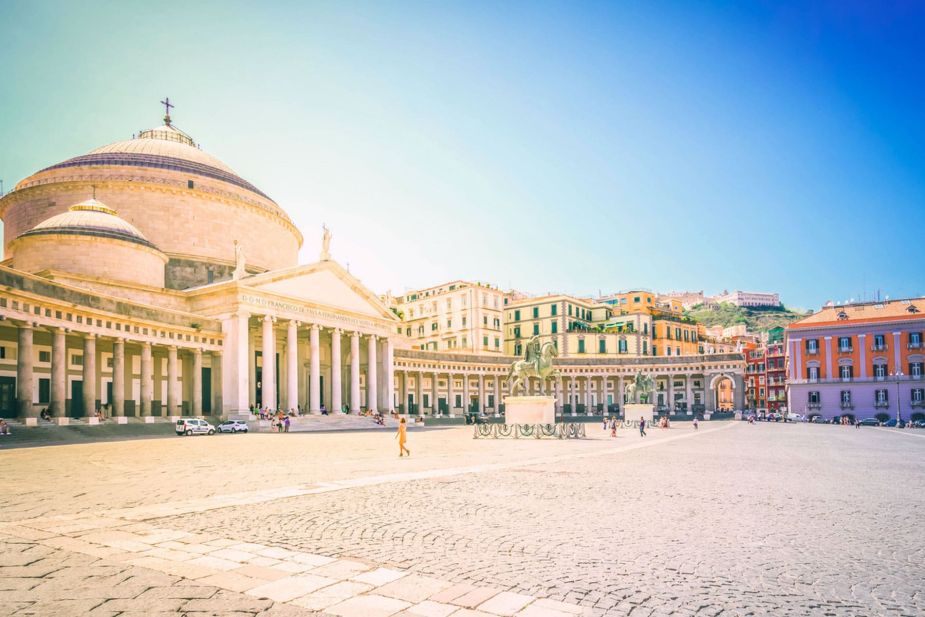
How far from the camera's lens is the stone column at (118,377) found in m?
38.3

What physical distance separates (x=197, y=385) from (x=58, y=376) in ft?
43.2

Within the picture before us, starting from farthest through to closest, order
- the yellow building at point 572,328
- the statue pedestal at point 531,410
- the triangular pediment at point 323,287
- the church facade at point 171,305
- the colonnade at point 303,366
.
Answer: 1. the yellow building at point 572,328
2. the triangular pediment at point 323,287
3. the colonnade at point 303,366
4. the church facade at point 171,305
5. the statue pedestal at point 531,410

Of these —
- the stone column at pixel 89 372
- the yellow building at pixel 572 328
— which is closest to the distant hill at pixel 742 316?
the yellow building at pixel 572 328

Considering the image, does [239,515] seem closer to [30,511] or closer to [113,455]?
[30,511]

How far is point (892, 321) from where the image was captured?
71.8 meters

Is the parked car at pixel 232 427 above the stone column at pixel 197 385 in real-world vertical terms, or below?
below

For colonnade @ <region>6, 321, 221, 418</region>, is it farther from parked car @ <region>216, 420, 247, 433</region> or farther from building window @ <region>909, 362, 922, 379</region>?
building window @ <region>909, 362, 922, 379</region>

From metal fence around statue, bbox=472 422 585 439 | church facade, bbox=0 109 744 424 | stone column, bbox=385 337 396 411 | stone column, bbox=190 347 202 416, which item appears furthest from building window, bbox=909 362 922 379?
stone column, bbox=190 347 202 416

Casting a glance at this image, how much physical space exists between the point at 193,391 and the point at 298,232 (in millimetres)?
31538

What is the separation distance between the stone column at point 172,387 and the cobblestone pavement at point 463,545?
29457mm

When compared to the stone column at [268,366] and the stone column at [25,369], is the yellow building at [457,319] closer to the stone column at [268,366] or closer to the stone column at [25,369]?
the stone column at [268,366]

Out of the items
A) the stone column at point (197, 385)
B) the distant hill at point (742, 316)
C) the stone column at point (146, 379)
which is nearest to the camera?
the stone column at point (146, 379)

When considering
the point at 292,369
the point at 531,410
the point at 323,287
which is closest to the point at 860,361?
the point at 531,410

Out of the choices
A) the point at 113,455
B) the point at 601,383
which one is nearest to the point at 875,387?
the point at 601,383
